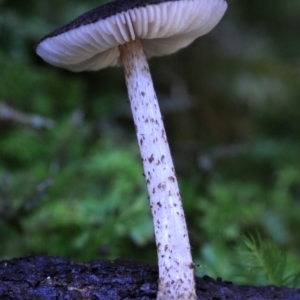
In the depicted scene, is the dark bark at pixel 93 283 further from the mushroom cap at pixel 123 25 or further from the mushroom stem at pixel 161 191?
the mushroom cap at pixel 123 25

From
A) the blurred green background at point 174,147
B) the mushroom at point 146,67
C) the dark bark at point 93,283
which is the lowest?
the dark bark at point 93,283

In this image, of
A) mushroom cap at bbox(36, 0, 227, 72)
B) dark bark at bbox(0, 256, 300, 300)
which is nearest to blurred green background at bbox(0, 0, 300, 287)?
dark bark at bbox(0, 256, 300, 300)

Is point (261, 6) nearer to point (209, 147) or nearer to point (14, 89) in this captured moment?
point (209, 147)

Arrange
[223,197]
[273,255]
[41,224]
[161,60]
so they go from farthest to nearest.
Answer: [161,60] < [223,197] < [41,224] < [273,255]

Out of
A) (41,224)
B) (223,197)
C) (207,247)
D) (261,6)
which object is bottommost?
(207,247)

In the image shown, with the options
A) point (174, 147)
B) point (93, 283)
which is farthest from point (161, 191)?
point (174, 147)

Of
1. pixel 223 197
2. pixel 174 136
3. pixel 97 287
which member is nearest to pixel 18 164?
pixel 223 197

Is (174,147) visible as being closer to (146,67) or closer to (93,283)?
(146,67)

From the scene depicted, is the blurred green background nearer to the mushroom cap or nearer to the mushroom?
the mushroom

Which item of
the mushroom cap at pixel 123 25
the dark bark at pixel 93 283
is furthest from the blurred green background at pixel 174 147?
the mushroom cap at pixel 123 25
